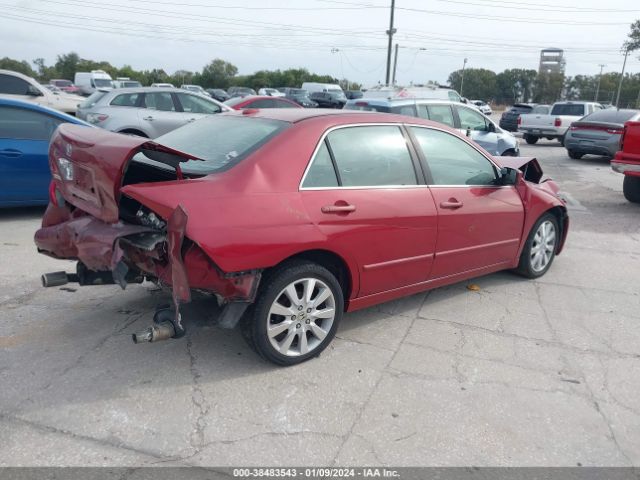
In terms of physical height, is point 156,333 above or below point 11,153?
below

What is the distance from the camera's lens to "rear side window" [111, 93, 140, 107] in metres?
11.3

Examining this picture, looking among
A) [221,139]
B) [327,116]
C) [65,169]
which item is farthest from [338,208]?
[65,169]

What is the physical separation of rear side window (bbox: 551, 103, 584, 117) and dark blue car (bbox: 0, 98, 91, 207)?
19891mm

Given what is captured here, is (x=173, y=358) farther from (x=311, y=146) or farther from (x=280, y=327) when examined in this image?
(x=311, y=146)

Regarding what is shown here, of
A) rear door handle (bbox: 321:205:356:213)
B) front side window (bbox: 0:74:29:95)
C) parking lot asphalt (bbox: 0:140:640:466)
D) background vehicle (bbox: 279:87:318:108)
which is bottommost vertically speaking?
parking lot asphalt (bbox: 0:140:640:466)

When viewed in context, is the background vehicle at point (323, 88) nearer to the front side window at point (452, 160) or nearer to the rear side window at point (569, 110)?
the rear side window at point (569, 110)

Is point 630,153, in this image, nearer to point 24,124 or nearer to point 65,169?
point 65,169

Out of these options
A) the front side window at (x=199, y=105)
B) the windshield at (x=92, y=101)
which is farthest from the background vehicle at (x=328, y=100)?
the windshield at (x=92, y=101)

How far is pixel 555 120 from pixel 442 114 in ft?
41.4

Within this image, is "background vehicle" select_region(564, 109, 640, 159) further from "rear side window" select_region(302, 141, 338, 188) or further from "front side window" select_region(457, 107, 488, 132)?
"rear side window" select_region(302, 141, 338, 188)

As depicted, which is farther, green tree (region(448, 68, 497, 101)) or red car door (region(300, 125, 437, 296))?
green tree (region(448, 68, 497, 101))

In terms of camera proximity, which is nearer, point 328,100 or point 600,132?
point 600,132

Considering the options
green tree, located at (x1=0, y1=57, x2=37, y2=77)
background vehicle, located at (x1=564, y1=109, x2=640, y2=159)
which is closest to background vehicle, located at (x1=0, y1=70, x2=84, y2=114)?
background vehicle, located at (x1=564, y1=109, x2=640, y2=159)

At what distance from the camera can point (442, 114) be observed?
1039 centimetres
